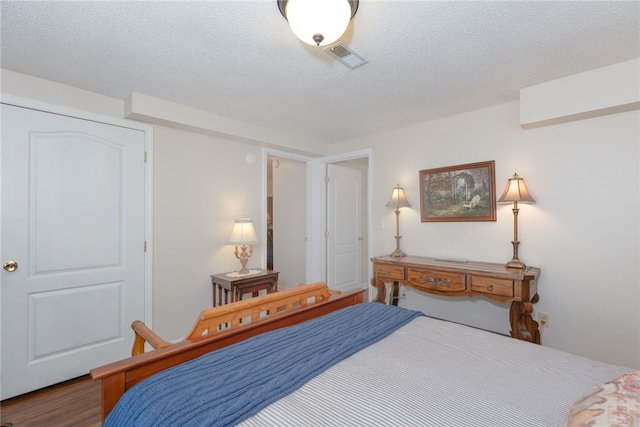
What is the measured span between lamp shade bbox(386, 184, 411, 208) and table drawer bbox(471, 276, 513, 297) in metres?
1.08

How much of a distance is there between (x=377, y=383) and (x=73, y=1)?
7.09 ft

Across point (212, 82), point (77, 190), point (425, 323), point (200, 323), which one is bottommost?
point (425, 323)

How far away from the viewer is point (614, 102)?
2.06 metres

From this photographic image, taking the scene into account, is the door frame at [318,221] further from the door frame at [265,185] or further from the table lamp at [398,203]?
the table lamp at [398,203]

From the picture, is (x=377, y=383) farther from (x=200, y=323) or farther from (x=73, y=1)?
(x=73, y=1)

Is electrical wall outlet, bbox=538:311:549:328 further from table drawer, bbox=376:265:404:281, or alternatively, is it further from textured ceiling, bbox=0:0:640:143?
textured ceiling, bbox=0:0:640:143

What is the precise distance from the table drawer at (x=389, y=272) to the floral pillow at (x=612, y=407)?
2080 mm

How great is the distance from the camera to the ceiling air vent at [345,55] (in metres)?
1.77

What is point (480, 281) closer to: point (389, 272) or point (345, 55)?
point (389, 272)

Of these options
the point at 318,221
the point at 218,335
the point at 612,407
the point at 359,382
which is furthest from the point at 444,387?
the point at 318,221

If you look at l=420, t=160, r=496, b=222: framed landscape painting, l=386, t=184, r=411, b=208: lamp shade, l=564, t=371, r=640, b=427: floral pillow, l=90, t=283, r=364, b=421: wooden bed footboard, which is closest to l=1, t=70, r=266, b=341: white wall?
l=90, t=283, r=364, b=421: wooden bed footboard

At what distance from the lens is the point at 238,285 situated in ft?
9.56

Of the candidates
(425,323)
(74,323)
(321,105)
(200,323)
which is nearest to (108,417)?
(200,323)

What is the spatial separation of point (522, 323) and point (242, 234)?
2.57 meters
